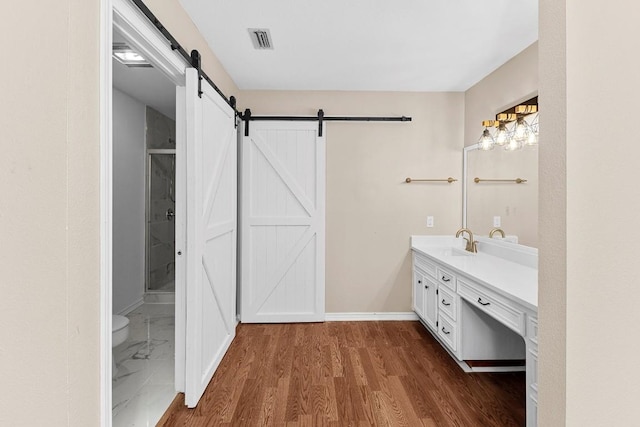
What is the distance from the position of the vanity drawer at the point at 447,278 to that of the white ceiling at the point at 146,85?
3.14 metres

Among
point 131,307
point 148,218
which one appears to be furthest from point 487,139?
point 131,307

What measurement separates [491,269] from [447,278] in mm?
378

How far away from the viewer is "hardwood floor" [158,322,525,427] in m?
2.02

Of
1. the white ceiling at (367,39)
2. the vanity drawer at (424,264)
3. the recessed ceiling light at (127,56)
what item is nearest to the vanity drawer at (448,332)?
the vanity drawer at (424,264)

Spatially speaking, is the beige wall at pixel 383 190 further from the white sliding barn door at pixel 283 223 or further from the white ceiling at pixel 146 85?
the white ceiling at pixel 146 85

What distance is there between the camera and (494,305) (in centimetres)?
206

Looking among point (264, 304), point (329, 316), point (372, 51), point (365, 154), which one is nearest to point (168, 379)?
point (264, 304)

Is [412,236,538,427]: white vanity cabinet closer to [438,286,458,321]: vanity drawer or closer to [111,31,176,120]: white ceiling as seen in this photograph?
[438,286,458,321]: vanity drawer

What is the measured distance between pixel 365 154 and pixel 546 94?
280cm

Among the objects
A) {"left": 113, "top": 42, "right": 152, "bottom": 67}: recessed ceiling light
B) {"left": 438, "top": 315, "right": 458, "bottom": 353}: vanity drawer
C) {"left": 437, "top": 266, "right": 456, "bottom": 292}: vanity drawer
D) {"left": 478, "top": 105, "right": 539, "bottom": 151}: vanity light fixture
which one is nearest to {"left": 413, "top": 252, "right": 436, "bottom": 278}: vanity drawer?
{"left": 437, "top": 266, "right": 456, "bottom": 292}: vanity drawer

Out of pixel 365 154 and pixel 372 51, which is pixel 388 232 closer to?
pixel 365 154

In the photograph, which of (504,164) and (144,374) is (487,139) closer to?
(504,164)

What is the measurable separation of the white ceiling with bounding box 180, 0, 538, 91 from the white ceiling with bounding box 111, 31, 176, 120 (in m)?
0.76

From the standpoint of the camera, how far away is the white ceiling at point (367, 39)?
212cm
